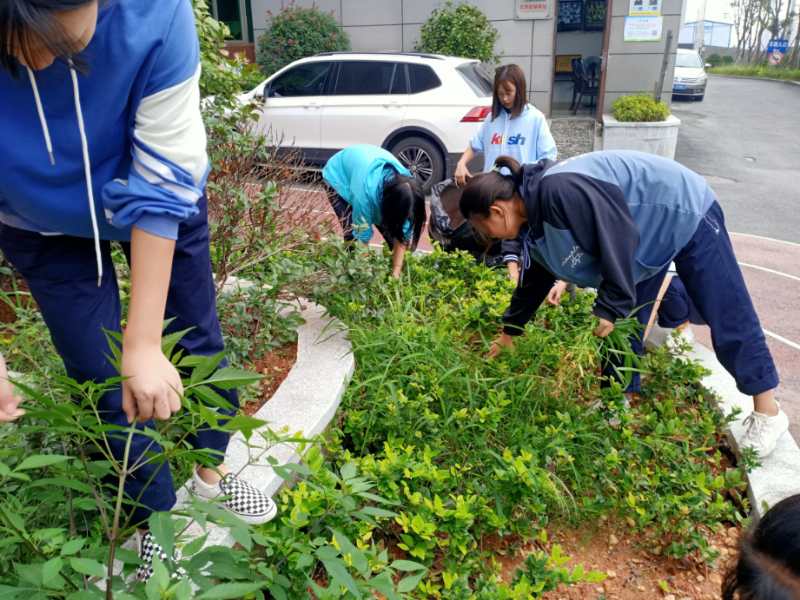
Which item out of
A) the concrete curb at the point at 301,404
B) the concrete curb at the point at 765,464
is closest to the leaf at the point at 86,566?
the concrete curb at the point at 301,404

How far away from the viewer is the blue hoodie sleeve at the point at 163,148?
1.34 metres

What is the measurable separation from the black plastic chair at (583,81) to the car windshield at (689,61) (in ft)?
25.0

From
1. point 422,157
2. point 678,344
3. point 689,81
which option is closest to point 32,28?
point 678,344

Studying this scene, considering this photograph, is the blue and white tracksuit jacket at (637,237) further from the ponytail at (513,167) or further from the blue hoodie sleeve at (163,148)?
the blue hoodie sleeve at (163,148)

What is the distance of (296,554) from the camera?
1.91 metres

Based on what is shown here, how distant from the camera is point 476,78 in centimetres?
934

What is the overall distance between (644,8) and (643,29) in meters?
0.36

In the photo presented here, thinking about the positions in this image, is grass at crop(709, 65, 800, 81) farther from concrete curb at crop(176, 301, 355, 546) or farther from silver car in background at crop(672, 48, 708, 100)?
concrete curb at crop(176, 301, 355, 546)

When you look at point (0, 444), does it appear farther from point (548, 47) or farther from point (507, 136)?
point (548, 47)

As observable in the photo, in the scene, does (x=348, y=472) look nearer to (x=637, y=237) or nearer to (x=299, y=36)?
(x=637, y=237)

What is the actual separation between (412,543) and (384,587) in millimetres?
794

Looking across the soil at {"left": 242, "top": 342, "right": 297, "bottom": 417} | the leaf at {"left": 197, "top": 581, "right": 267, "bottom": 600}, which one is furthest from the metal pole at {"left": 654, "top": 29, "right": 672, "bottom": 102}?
the leaf at {"left": 197, "top": 581, "right": 267, "bottom": 600}

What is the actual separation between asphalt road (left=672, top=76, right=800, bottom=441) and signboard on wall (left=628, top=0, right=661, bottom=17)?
2534 mm

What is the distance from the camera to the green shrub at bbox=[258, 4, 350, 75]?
1354cm
